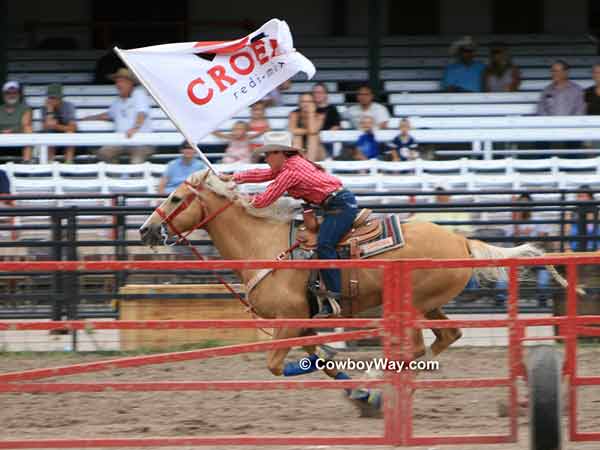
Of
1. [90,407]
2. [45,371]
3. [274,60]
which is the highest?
[274,60]

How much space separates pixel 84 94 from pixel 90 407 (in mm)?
8340

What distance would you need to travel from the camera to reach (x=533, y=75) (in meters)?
16.9

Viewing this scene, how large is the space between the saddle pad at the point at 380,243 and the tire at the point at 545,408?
223 centimetres

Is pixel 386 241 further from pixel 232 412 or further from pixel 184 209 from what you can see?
pixel 232 412

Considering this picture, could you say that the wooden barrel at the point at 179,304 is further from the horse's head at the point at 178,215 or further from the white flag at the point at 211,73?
the white flag at the point at 211,73

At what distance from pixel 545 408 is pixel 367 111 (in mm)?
8164

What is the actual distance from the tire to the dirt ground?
1.26 ft

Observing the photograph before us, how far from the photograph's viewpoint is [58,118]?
14266 millimetres

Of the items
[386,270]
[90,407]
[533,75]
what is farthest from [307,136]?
[386,270]

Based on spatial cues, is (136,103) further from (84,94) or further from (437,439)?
(437,439)

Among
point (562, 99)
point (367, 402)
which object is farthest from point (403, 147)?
point (367, 402)

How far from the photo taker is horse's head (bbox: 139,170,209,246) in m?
8.76

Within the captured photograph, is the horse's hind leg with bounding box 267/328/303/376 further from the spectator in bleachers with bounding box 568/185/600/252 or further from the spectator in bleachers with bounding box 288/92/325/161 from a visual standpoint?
the spectator in bleachers with bounding box 288/92/325/161

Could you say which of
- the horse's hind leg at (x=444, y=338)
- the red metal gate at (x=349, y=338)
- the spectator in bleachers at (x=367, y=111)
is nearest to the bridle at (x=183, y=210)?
the horse's hind leg at (x=444, y=338)
